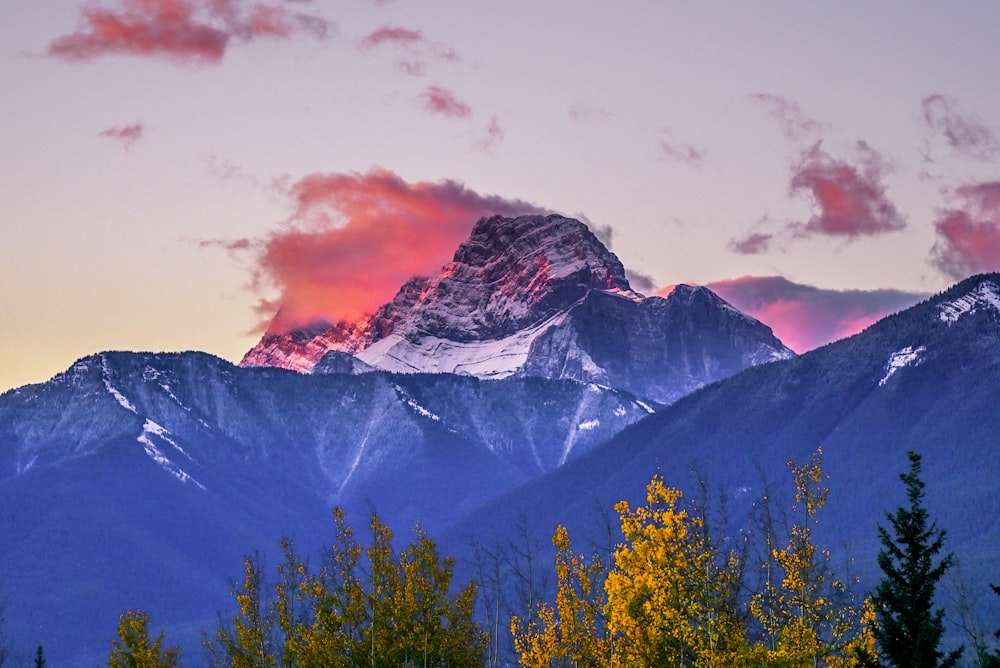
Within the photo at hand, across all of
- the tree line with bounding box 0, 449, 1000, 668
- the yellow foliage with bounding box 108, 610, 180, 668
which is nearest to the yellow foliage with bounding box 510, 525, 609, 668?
the tree line with bounding box 0, 449, 1000, 668

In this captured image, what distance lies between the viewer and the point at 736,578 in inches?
2149

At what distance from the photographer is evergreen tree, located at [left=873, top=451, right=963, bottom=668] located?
5438cm

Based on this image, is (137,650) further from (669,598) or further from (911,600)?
(911,600)

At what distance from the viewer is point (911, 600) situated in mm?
55438

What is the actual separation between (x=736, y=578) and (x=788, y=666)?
14.0 ft

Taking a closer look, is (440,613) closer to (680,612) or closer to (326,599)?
(326,599)

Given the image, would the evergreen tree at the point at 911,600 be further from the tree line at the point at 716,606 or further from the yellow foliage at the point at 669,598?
the yellow foliage at the point at 669,598

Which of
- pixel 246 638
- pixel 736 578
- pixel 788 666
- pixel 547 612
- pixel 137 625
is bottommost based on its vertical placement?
pixel 788 666

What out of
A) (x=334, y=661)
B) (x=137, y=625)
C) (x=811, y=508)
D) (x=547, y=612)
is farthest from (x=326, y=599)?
(x=137, y=625)

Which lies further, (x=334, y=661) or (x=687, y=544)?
(x=334, y=661)

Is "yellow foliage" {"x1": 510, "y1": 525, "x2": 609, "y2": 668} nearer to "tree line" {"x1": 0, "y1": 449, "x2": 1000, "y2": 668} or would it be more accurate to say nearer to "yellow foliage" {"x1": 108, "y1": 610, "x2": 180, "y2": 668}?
"tree line" {"x1": 0, "y1": 449, "x2": 1000, "y2": 668}

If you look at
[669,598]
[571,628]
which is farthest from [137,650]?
[669,598]

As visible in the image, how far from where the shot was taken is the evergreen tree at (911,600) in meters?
54.4

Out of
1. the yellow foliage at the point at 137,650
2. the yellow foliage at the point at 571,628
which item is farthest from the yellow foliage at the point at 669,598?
the yellow foliage at the point at 137,650
